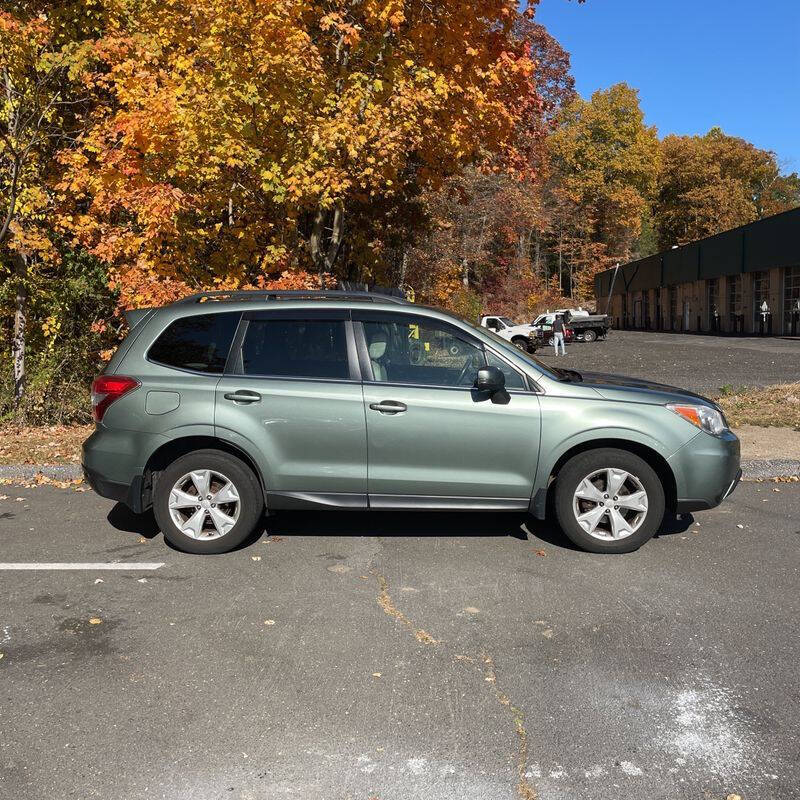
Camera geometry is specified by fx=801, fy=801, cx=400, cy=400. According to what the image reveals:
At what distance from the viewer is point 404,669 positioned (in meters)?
3.83

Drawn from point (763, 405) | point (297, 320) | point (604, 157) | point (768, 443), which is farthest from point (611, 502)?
point (604, 157)

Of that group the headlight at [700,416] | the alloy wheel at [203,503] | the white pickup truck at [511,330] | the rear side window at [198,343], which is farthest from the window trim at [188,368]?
the white pickup truck at [511,330]

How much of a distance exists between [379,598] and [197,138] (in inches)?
263

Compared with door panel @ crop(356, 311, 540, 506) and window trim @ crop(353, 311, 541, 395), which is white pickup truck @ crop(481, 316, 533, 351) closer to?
window trim @ crop(353, 311, 541, 395)

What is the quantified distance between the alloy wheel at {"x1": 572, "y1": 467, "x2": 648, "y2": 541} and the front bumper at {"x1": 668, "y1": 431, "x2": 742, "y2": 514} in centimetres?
28

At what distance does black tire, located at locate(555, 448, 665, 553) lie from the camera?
5.64 m

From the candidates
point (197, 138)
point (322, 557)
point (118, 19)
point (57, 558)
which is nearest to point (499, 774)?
point (322, 557)

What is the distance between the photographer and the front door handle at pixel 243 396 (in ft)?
18.6

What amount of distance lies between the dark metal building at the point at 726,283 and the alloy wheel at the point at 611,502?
40773 millimetres

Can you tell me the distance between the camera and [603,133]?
71.6 meters

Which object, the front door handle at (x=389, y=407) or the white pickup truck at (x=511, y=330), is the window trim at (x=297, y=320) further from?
the white pickup truck at (x=511, y=330)

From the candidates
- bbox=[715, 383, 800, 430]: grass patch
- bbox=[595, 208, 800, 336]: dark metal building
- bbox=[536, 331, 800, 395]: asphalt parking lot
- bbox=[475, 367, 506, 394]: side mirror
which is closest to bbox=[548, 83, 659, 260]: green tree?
bbox=[595, 208, 800, 336]: dark metal building

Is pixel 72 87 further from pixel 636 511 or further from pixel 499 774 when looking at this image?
pixel 499 774

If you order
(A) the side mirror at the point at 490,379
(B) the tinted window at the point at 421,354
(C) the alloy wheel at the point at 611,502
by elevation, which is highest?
(B) the tinted window at the point at 421,354
